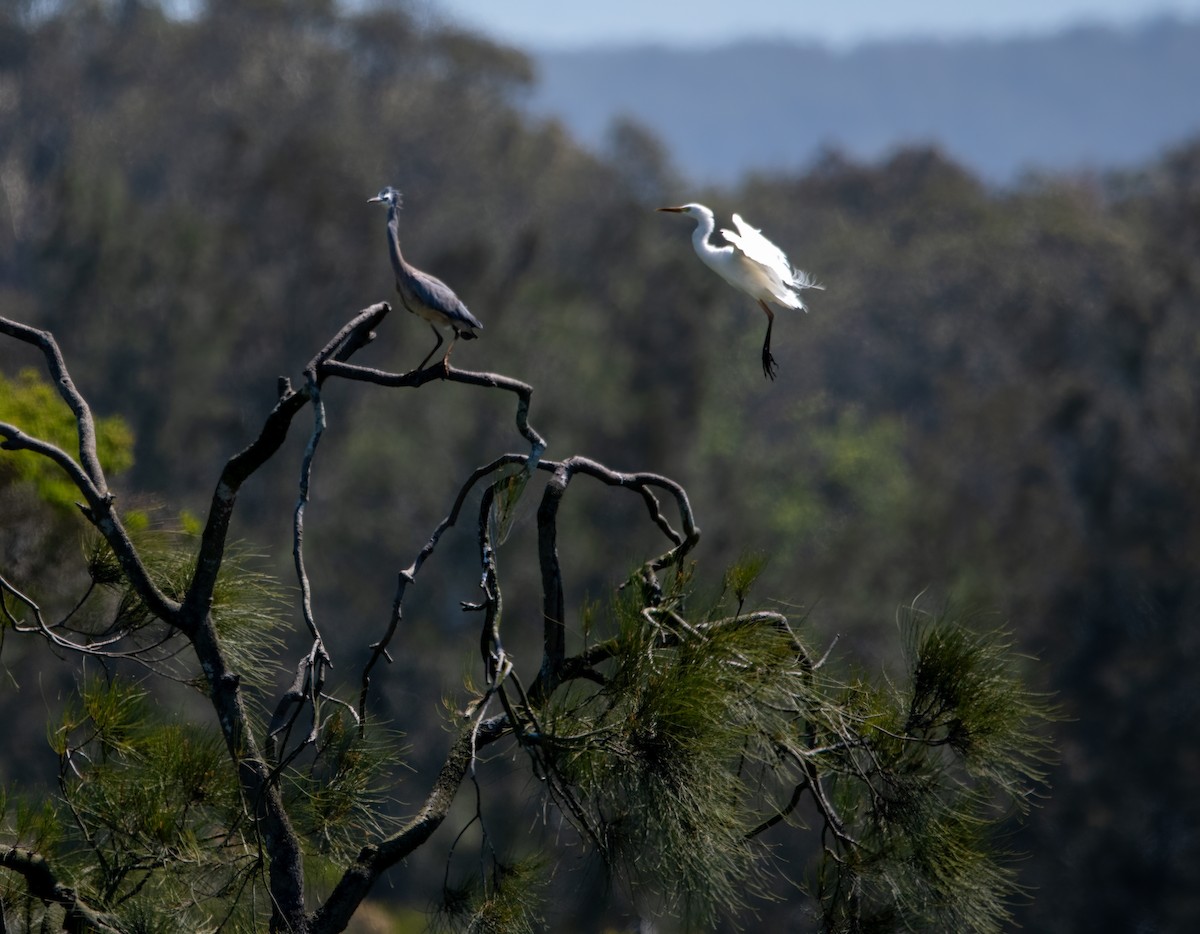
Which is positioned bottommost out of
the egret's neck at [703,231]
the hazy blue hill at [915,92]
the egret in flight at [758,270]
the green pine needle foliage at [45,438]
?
the hazy blue hill at [915,92]

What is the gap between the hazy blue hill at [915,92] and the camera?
13225 centimetres

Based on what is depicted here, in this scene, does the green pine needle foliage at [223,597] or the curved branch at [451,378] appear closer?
the curved branch at [451,378]

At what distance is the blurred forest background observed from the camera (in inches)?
427

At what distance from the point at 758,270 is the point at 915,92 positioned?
157 meters

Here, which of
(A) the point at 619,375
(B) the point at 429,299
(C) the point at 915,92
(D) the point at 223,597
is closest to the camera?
(D) the point at 223,597

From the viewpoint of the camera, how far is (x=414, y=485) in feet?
43.9

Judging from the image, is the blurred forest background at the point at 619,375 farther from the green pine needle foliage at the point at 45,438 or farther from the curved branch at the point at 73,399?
the curved branch at the point at 73,399

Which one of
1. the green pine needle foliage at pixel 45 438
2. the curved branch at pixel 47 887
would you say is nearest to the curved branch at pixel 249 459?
the curved branch at pixel 47 887

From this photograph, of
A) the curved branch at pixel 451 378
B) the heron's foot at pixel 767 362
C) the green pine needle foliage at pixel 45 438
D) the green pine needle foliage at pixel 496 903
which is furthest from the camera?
the green pine needle foliage at pixel 45 438

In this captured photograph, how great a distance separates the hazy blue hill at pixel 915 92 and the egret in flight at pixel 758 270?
397 ft

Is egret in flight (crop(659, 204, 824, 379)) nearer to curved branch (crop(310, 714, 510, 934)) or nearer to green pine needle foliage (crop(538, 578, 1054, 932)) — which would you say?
green pine needle foliage (crop(538, 578, 1054, 932))

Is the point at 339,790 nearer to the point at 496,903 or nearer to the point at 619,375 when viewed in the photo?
the point at 496,903

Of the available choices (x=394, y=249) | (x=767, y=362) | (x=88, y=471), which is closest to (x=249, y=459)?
(x=88, y=471)

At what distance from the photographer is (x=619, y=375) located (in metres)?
15.3
